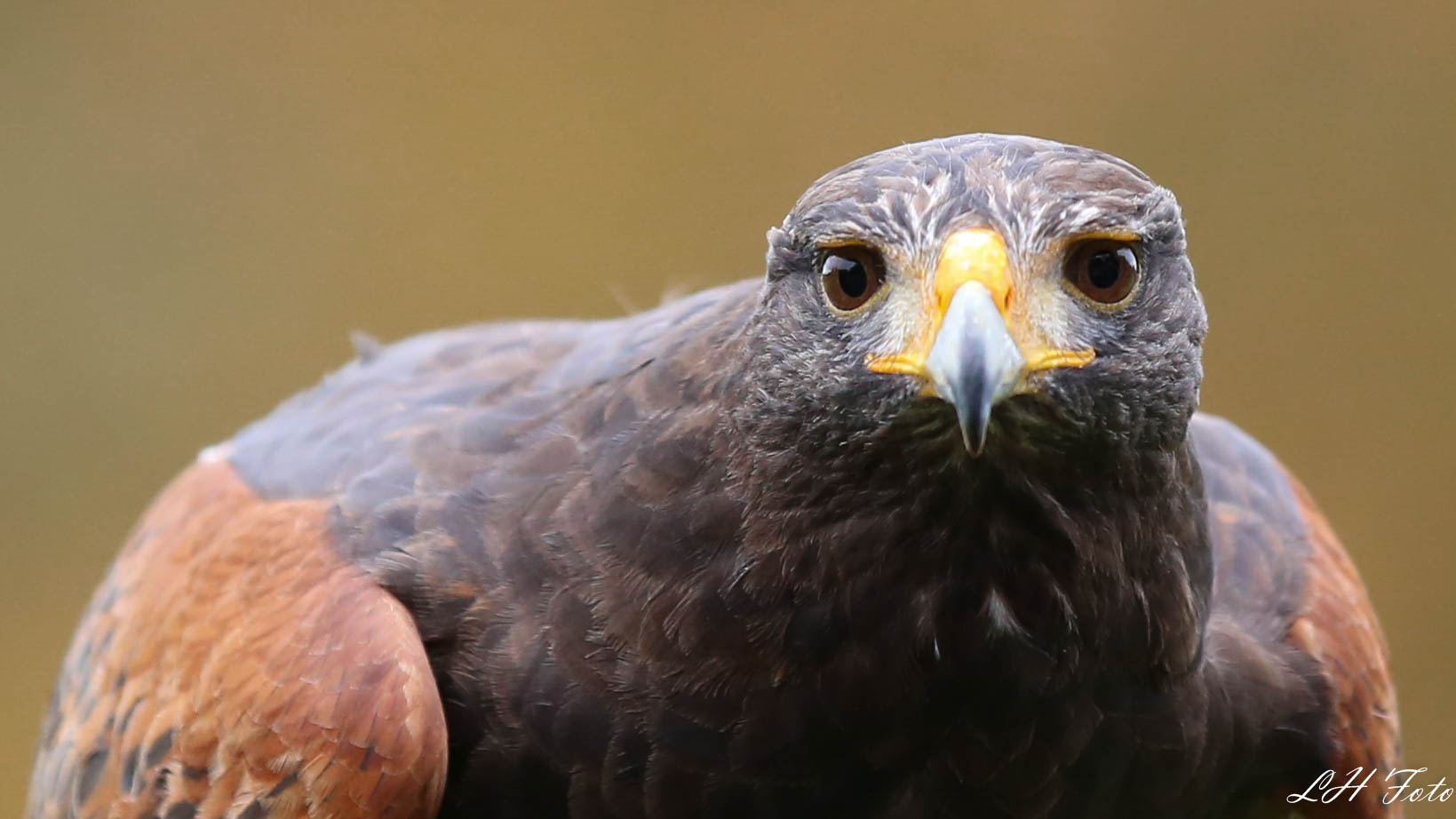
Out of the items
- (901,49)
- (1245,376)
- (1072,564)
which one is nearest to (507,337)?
(1072,564)

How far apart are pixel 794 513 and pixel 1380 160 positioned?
5.28 metres

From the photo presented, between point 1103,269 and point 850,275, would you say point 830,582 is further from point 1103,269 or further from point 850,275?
point 1103,269

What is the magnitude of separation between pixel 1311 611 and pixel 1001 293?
55.7 inches

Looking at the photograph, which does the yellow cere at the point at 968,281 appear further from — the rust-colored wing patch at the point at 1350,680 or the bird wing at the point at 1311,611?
the rust-colored wing patch at the point at 1350,680

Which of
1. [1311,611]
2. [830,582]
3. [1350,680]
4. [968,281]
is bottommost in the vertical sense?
[1350,680]

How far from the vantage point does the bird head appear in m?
2.64

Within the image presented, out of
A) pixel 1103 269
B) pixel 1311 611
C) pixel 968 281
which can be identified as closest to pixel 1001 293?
pixel 968 281

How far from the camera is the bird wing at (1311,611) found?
11.6 ft

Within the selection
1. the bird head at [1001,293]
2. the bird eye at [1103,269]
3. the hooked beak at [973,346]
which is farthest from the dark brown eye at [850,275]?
the bird eye at [1103,269]

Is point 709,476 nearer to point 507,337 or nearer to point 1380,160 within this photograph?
point 507,337

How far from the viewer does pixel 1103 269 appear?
2.76 m

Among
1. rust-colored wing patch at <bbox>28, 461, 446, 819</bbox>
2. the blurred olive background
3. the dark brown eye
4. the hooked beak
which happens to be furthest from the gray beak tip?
the blurred olive background

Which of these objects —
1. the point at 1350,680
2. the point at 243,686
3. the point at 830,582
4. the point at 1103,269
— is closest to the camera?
the point at 1103,269

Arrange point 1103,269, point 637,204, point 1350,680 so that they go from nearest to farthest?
point 1103,269, point 1350,680, point 637,204
